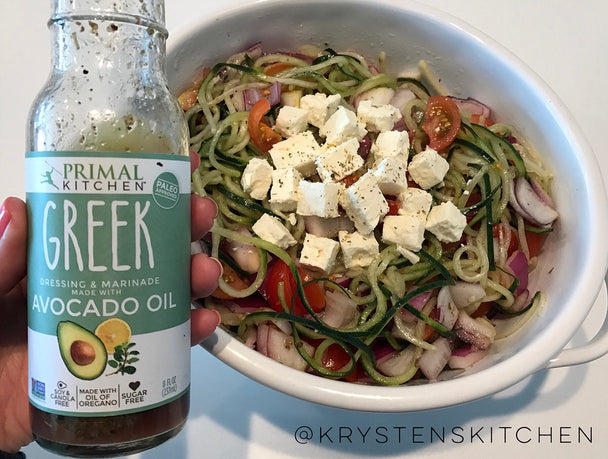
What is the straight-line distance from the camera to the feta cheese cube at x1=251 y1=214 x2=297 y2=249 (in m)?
1.43

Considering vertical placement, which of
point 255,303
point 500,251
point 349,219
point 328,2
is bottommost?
point 255,303

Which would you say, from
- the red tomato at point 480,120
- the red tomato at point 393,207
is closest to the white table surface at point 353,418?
the red tomato at point 480,120

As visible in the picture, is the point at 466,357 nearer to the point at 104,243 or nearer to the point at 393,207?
the point at 393,207

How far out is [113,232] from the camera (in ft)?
2.85

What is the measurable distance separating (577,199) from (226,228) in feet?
3.44

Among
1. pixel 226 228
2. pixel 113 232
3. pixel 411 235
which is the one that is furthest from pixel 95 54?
pixel 411 235

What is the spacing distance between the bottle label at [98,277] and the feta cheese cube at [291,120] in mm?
669

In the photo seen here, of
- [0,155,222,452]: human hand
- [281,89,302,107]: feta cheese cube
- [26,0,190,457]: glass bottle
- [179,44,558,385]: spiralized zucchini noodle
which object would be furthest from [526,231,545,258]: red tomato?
[26,0,190,457]: glass bottle

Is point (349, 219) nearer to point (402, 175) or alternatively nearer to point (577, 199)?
point (402, 175)

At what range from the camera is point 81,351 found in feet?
2.86

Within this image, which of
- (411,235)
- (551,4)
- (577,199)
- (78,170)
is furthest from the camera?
(551,4)

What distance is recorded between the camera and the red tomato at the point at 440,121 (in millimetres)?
1617

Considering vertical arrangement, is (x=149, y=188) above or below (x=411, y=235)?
above

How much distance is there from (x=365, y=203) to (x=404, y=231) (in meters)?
0.15
